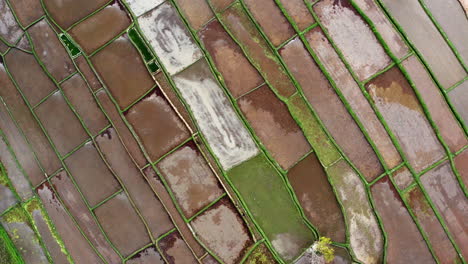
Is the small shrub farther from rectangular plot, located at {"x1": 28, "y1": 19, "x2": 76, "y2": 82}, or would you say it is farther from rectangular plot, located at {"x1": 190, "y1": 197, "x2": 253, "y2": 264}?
rectangular plot, located at {"x1": 28, "y1": 19, "x2": 76, "y2": 82}

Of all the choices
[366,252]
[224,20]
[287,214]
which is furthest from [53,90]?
[366,252]

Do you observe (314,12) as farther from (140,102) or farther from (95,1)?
(95,1)

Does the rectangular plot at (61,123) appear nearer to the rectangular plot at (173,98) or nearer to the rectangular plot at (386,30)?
the rectangular plot at (173,98)

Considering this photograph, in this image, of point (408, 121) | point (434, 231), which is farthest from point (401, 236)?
point (408, 121)

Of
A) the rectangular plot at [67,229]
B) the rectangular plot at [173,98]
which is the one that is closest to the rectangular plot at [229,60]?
the rectangular plot at [173,98]

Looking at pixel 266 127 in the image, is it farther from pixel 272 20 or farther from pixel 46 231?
pixel 46 231
